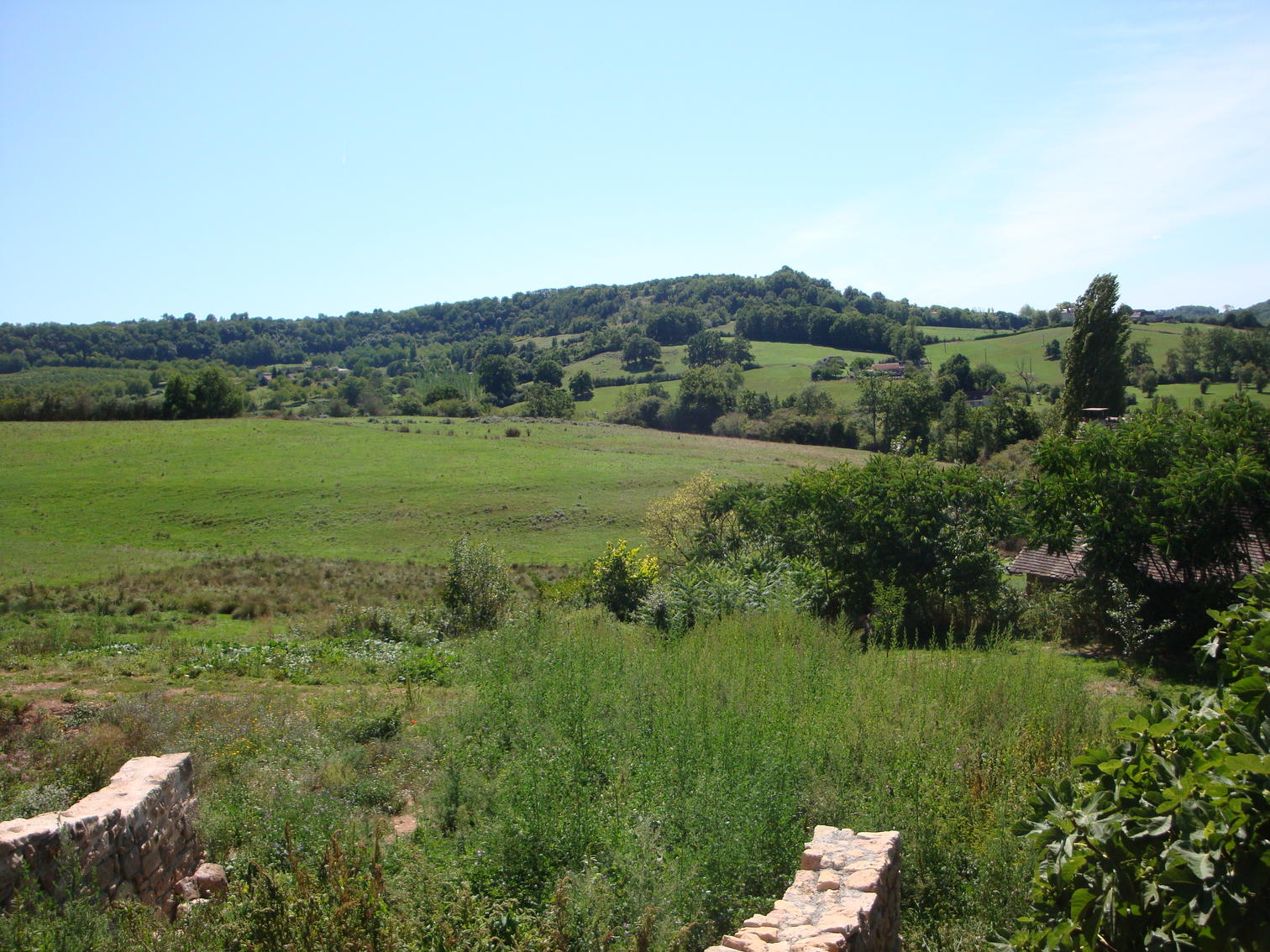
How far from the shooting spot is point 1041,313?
13550 cm

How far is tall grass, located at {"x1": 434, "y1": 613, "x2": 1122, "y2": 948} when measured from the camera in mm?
5652

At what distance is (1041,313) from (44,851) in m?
152

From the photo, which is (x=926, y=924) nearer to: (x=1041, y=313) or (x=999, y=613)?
(x=999, y=613)

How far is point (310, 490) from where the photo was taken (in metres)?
46.6

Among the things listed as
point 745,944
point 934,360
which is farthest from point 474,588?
point 934,360

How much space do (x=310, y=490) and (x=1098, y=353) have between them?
4465cm

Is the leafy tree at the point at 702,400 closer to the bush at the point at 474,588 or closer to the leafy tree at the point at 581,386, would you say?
the leafy tree at the point at 581,386

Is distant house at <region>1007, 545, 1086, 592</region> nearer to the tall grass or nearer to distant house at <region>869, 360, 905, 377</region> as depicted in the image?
the tall grass

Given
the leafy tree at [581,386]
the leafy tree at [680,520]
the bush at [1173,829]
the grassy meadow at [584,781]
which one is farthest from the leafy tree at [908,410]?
the bush at [1173,829]

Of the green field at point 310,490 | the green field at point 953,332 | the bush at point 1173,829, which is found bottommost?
the green field at point 310,490

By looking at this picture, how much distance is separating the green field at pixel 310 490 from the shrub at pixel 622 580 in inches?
581

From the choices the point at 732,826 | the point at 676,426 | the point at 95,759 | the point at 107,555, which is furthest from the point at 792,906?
the point at 676,426

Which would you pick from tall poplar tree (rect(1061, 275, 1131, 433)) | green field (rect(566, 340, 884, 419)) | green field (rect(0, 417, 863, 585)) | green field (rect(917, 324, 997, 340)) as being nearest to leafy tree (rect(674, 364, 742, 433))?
green field (rect(566, 340, 884, 419))

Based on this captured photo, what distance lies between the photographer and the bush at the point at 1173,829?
3031 mm
